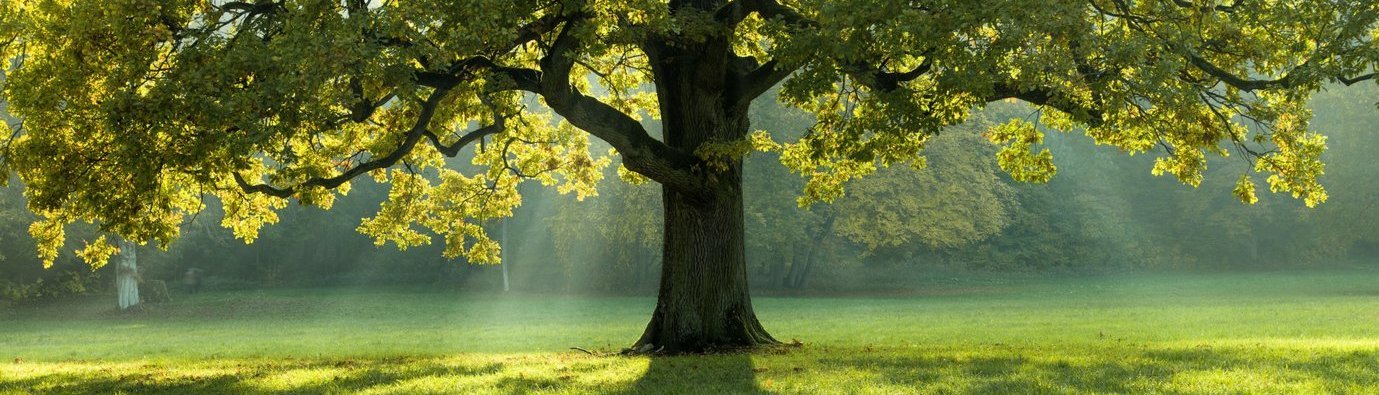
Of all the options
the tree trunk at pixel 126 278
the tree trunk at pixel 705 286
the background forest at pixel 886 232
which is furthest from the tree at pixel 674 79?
the tree trunk at pixel 126 278

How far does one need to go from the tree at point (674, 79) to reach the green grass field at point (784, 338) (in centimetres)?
241

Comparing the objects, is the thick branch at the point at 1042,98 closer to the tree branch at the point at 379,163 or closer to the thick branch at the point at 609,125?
the thick branch at the point at 609,125

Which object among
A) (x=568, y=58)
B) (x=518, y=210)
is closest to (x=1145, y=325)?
(x=568, y=58)

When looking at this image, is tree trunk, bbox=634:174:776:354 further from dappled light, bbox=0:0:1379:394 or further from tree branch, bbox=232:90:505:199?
tree branch, bbox=232:90:505:199

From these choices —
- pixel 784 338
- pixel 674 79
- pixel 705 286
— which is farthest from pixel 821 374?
pixel 784 338

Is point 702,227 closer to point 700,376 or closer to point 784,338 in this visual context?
point 700,376

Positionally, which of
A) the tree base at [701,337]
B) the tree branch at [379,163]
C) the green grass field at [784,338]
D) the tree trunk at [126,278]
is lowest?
the green grass field at [784,338]

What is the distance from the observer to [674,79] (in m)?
16.0

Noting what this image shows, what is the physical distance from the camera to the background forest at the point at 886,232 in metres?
41.9

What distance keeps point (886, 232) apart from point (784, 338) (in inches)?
729

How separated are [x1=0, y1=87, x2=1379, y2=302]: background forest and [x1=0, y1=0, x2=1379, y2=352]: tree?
82.4ft

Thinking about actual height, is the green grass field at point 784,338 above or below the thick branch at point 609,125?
below

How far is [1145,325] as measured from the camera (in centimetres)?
2489

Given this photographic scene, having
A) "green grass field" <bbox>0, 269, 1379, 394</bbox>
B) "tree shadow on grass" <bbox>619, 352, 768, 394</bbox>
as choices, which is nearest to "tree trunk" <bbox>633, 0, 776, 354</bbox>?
"tree shadow on grass" <bbox>619, 352, 768, 394</bbox>
